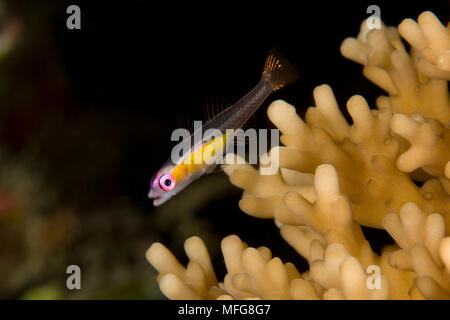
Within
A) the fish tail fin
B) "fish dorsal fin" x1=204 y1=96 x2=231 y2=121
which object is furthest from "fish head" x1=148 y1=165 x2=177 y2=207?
the fish tail fin

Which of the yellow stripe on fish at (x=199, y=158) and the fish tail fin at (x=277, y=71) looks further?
the fish tail fin at (x=277, y=71)

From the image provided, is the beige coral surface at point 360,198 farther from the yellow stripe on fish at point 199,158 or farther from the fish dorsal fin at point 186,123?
the fish dorsal fin at point 186,123

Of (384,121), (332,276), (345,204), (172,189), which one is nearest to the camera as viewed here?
(332,276)

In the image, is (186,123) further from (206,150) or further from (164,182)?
(164,182)

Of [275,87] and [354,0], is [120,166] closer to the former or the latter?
[275,87]

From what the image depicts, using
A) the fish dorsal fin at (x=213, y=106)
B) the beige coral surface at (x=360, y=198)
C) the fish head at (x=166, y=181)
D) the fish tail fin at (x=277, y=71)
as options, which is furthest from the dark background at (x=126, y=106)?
the beige coral surface at (x=360, y=198)

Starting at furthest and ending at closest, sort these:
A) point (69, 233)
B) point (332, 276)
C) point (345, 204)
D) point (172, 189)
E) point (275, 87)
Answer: point (69, 233)
point (275, 87)
point (172, 189)
point (345, 204)
point (332, 276)

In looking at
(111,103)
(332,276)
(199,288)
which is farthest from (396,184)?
(111,103)
